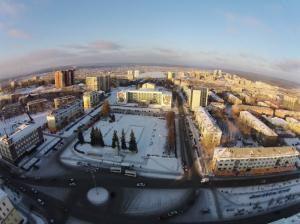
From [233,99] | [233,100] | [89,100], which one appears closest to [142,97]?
[89,100]

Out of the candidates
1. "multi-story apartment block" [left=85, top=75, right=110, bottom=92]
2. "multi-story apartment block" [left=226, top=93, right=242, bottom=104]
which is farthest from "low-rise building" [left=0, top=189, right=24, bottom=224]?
"multi-story apartment block" [left=226, top=93, right=242, bottom=104]

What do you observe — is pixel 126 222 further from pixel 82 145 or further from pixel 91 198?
pixel 82 145

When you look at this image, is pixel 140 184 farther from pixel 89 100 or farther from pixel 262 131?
pixel 89 100

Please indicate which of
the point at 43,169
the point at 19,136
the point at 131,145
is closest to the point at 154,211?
the point at 131,145

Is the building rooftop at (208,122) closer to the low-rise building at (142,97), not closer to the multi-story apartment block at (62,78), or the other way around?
the low-rise building at (142,97)

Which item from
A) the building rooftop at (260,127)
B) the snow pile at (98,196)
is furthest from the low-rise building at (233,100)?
the snow pile at (98,196)

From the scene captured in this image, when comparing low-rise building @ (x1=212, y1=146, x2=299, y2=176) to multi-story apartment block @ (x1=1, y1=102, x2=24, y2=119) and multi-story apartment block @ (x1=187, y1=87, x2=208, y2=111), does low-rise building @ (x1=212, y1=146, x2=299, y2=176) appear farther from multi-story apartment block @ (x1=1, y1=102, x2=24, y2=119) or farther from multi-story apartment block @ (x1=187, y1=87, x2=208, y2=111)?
multi-story apartment block @ (x1=1, y1=102, x2=24, y2=119)
